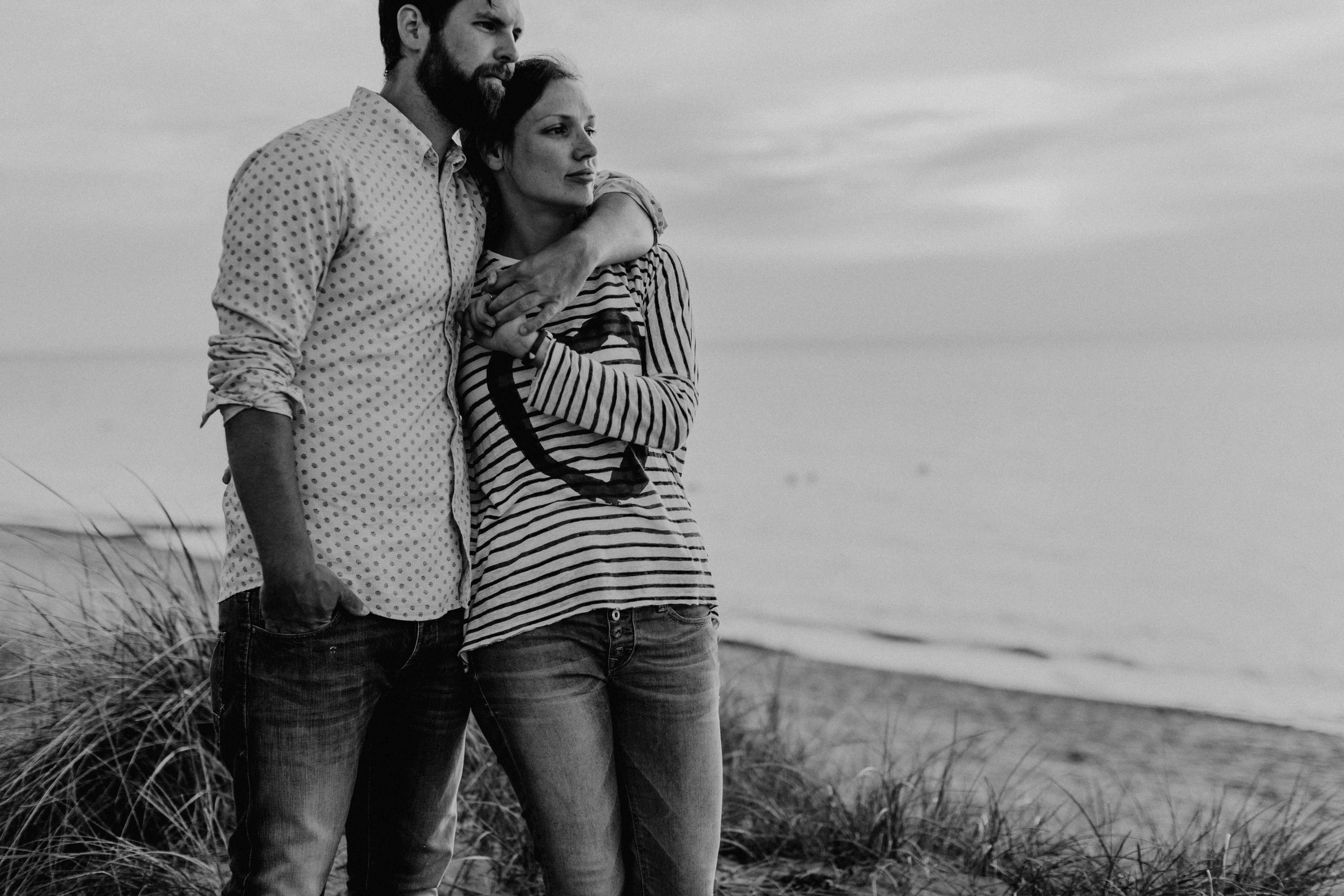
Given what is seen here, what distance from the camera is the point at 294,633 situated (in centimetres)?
201

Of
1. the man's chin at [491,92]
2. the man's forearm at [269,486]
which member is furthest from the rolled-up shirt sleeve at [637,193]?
the man's forearm at [269,486]

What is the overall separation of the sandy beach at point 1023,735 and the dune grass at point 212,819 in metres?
0.82

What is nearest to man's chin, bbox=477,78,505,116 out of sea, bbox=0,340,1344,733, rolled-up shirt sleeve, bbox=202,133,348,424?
rolled-up shirt sleeve, bbox=202,133,348,424

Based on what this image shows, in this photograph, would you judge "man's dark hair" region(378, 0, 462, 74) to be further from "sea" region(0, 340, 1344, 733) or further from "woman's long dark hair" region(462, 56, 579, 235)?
"sea" region(0, 340, 1344, 733)

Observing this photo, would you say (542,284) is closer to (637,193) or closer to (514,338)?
(514,338)

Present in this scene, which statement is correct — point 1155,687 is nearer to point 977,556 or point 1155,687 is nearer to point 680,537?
point 977,556

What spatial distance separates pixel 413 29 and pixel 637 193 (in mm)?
581

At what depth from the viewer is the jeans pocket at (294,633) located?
201 centimetres

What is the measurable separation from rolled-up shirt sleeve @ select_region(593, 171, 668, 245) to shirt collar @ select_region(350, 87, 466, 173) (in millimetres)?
401

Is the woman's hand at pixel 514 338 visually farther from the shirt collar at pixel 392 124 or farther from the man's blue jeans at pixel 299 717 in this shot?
the man's blue jeans at pixel 299 717

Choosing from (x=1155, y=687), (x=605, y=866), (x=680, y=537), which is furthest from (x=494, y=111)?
(x=1155, y=687)

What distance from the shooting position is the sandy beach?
19.6ft

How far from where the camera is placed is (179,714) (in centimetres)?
347

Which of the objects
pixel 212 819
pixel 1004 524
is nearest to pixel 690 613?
pixel 212 819
